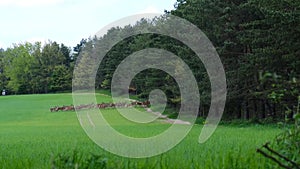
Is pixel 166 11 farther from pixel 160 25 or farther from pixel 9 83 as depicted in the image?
pixel 9 83

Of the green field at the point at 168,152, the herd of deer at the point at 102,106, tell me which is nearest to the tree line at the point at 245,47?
the green field at the point at 168,152

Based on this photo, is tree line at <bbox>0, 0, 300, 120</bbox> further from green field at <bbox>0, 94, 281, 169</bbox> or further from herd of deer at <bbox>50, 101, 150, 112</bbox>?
herd of deer at <bbox>50, 101, 150, 112</bbox>

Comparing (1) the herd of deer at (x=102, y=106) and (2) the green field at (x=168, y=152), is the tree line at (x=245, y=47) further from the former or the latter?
(1) the herd of deer at (x=102, y=106)

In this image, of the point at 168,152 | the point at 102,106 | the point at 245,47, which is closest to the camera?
the point at 168,152

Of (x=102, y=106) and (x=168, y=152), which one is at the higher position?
(x=168, y=152)

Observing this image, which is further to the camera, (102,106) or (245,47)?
(102,106)

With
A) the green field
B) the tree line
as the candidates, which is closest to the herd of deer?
the tree line

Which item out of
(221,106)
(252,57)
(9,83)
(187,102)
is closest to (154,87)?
(187,102)

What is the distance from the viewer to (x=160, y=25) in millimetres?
35375

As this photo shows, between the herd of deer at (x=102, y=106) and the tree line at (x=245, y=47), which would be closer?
the tree line at (x=245, y=47)

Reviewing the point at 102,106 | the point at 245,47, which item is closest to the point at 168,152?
the point at 245,47

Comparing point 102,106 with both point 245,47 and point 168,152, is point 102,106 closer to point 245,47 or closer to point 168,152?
point 245,47

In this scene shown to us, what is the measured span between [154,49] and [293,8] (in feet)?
69.9

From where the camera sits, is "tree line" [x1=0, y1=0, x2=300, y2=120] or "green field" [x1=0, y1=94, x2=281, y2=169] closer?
"green field" [x1=0, y1=94, x2=281, y2=169]
